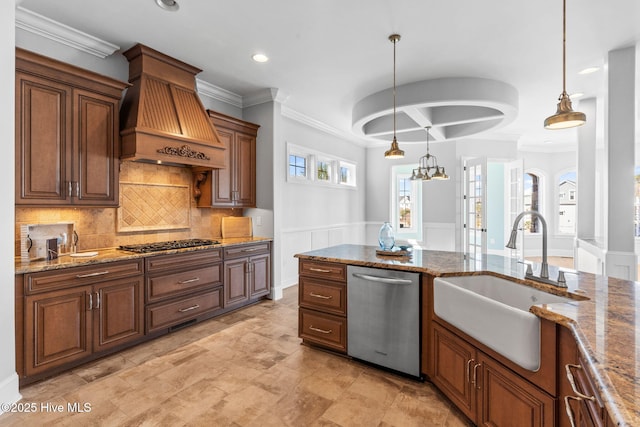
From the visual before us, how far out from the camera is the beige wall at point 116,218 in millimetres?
2855

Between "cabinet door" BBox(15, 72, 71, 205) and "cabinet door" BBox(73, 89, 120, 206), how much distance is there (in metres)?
0.08

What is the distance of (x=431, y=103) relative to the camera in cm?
383

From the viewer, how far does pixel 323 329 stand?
2.86 m

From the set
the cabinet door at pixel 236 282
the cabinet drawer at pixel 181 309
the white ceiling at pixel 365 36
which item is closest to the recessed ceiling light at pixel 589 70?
the white ceiling at pixel 365 36

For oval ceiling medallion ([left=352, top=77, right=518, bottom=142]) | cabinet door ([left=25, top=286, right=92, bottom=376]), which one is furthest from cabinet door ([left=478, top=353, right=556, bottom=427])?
oval ceiling medallion ([left=352, top=77, right=518, bottom=142])

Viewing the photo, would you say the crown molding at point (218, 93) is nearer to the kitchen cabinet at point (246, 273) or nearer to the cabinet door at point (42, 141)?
the cabinet door at point (42, 141)

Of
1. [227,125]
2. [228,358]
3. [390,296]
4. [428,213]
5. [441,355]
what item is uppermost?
[227,125]

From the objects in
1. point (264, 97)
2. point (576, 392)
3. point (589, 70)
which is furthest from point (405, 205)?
point (576, 392)

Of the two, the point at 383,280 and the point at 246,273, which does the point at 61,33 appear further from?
the point at 383,280

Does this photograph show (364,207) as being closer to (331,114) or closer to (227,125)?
(331,114)

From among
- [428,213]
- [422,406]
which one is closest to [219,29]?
[422,406]

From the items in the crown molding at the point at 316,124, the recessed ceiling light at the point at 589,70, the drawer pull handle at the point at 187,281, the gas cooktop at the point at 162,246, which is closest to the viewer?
the gas cooktop at the point at 162,246

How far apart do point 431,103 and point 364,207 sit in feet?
13.4

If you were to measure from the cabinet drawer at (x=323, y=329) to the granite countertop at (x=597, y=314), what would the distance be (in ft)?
1.82
